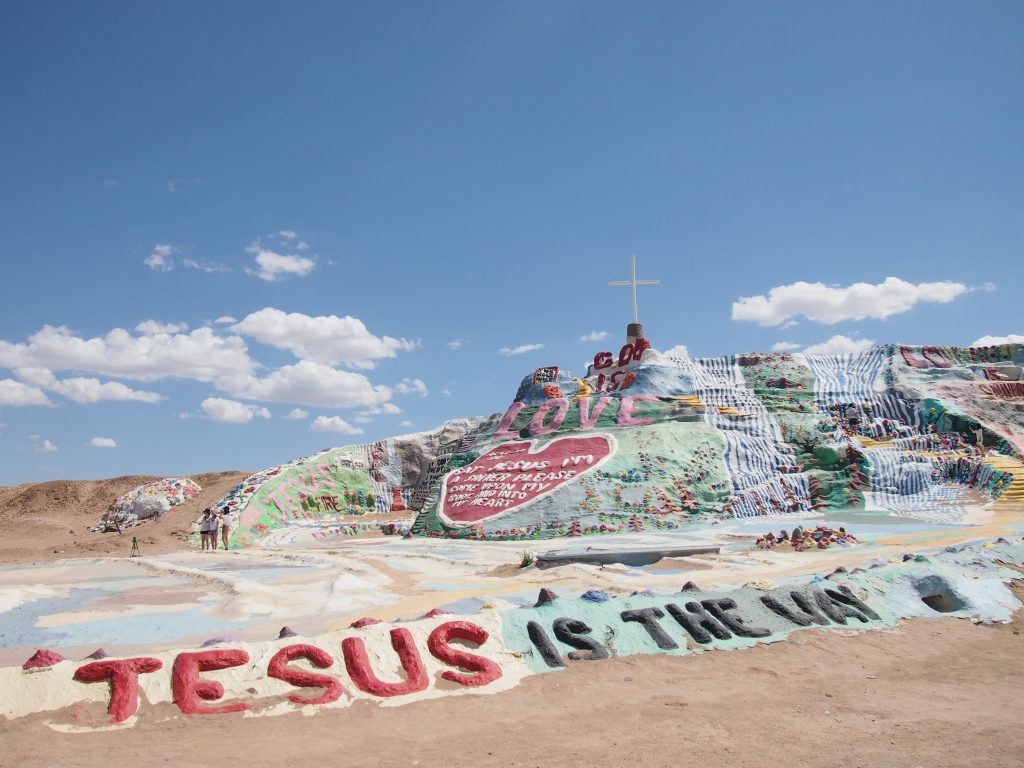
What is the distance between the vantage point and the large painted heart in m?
18.4

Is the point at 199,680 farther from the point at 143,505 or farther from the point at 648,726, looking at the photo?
the point at 143,505

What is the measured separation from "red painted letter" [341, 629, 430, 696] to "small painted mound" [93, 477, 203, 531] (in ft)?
68.7

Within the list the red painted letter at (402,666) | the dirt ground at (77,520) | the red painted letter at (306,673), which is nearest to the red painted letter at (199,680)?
the red painted letter at (306,673)

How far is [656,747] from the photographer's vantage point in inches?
160

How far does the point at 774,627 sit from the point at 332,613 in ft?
14.3

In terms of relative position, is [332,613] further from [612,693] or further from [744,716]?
[744,716]

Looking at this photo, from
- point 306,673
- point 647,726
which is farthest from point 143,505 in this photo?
point 647,726

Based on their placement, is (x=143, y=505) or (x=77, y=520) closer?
(x=143, y=505)

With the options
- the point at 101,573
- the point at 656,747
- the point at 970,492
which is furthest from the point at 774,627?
the point at 970,492

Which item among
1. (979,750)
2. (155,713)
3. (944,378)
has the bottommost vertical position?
(979,750)

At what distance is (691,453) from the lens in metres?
19.9

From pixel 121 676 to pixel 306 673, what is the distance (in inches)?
44.2

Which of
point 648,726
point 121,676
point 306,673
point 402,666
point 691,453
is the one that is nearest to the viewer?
point 648,726

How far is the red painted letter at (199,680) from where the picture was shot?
444 cm
